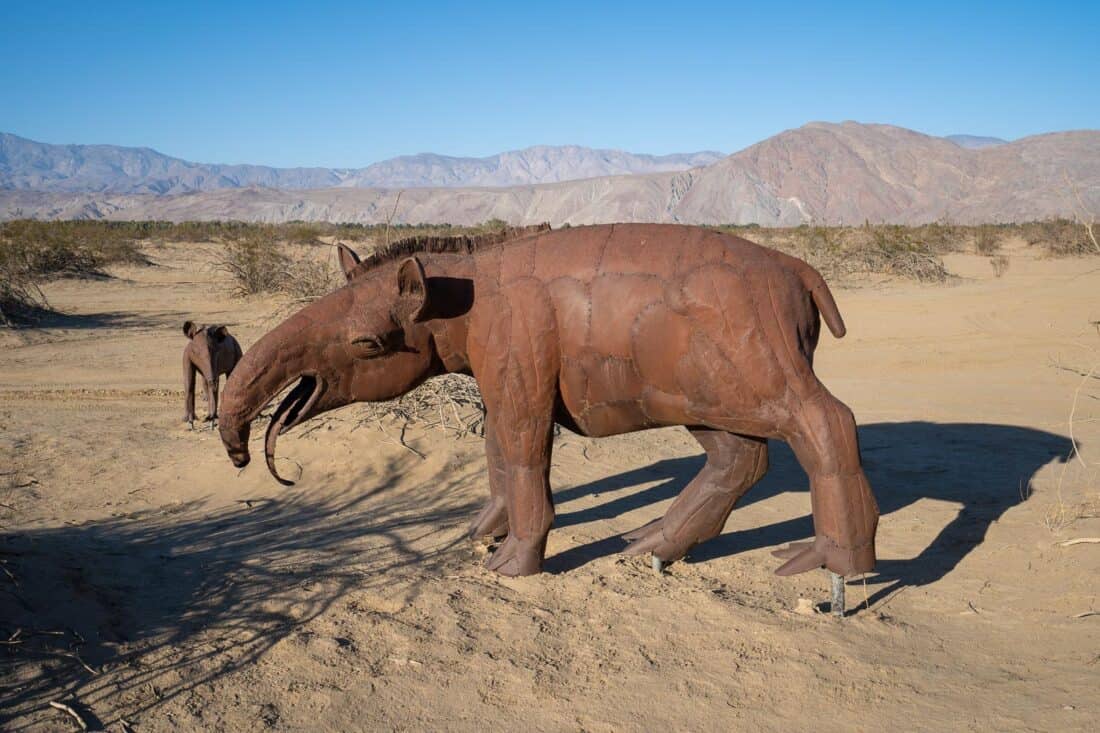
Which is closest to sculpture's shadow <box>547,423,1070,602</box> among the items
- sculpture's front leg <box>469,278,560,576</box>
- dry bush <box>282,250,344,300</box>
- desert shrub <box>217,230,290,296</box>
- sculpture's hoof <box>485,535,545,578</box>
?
sculpture's hoof <box>485,535,545,578</box>

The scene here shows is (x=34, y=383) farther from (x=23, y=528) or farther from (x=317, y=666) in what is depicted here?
(x=317, y=666)

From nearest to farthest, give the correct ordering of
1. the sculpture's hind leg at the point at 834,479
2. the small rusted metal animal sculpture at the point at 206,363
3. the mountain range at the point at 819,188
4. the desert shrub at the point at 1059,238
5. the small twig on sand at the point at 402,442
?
the sculpture's hind leg at the point at 834,479 → the small twig on sand at the point at 402,442 → the small rusted metal animal sculpture at the point at 206,363 → the desert shrub at the point at 1059,238 → the mountain range at the point at 819,188

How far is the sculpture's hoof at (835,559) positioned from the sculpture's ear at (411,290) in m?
2.31

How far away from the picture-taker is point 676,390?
4297mm

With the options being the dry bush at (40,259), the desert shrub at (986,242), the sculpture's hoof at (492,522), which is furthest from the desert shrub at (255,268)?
the desert shrub at (986,242)

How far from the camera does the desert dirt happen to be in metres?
3.49

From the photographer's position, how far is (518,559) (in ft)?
15.8

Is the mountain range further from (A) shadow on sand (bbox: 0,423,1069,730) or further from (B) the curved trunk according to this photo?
(B) the curved trunk

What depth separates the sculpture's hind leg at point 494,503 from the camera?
5.32 meters

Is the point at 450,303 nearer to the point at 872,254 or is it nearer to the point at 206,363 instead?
the point at 206,363

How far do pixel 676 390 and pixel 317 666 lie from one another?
7.11 feet

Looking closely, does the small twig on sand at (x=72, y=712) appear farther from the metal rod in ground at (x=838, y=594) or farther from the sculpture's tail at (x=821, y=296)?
the sculpture's tail at (x=821, y=296)

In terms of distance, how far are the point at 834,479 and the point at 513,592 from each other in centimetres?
187

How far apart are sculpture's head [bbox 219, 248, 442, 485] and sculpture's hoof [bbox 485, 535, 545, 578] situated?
1114 millimetres
